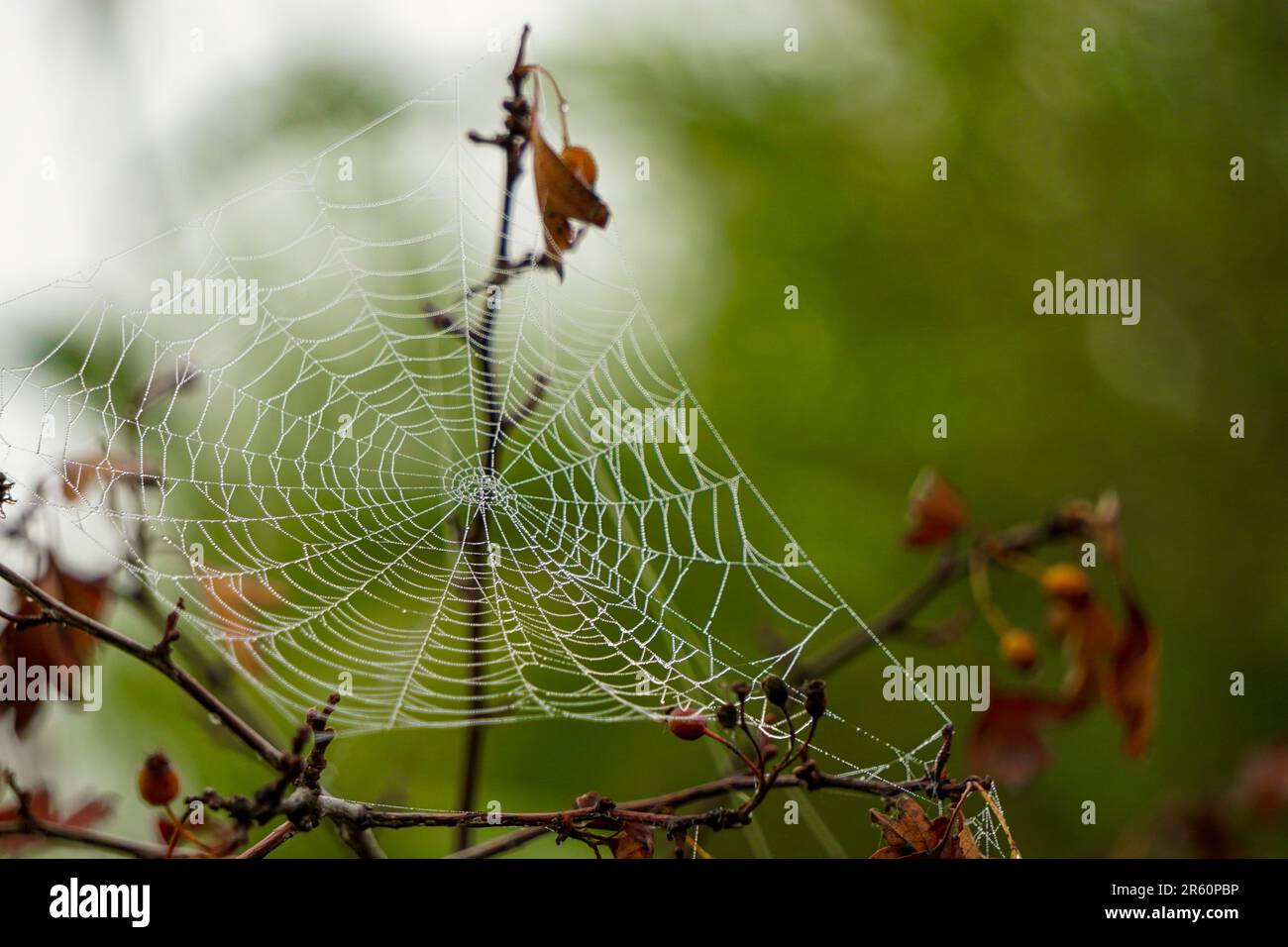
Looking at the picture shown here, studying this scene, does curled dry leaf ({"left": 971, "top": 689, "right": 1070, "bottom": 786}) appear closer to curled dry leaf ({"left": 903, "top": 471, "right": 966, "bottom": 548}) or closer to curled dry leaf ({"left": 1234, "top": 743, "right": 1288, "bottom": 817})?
curled dry leaf ({"left": 903, "top": 471, "right": 966, "bottom": 548})

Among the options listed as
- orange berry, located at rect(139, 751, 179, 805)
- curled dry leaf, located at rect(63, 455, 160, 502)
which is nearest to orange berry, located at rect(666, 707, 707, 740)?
orange berry, located at rect(139, 751, 179, 805)

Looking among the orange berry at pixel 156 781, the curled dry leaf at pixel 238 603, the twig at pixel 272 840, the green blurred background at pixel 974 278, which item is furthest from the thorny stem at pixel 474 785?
the green blurred background at pixel 974 278

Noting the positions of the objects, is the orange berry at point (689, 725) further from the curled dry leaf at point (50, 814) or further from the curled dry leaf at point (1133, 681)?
the curled dry leaf at point (50, 814)

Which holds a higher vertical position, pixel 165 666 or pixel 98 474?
pixel 98 474

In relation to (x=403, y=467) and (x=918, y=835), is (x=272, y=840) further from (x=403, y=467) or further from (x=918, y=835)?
(x=403, y=467)

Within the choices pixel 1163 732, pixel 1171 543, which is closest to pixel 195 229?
pixel 1171 543

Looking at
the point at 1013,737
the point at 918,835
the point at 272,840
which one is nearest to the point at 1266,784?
the point at 1013,737
